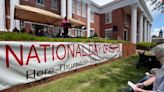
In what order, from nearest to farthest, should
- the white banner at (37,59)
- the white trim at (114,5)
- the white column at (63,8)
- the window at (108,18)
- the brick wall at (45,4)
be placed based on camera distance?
the white banner at (37,59) < the brick wall at (45,4) < the white column at (63,8) < the white trim at (114,5) < the window at (108,18)

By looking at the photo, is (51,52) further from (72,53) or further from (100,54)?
(100,54)

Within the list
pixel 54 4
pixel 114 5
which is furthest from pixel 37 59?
pixel 114 5

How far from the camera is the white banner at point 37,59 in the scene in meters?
→ 4.82

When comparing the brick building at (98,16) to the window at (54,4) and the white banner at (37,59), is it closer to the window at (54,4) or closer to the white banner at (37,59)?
the window at (54,4)

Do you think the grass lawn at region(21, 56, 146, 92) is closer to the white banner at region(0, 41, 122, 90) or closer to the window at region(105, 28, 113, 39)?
the white banner at region(0, 41, 122, 90)

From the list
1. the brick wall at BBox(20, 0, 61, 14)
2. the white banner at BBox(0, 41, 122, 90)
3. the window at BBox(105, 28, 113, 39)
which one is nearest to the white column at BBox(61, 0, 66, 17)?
the brick wall at BBox(20, 0, 61, 14)

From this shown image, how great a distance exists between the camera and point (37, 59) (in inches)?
228

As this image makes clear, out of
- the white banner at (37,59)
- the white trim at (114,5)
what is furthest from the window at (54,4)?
the white banner at (37,59)

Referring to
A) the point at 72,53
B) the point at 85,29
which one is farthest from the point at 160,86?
the point at 85,29

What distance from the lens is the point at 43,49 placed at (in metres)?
6.09

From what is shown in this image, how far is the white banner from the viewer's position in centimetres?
482

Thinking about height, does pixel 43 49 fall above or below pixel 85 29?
below

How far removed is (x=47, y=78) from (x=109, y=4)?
27007 mm

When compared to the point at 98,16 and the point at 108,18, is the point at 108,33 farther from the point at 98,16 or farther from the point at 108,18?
the point at 98,16
